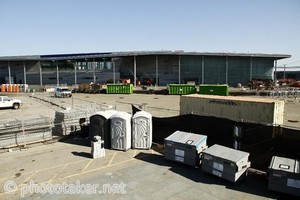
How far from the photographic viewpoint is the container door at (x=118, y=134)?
14.8 meters

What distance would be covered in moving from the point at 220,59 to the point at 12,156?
66.2 meters

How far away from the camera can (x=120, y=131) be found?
14.9 m

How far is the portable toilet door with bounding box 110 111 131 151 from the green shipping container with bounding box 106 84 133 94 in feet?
131

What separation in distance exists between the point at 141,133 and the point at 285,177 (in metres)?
8.15

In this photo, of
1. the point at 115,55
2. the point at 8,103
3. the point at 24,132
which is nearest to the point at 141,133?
the point at 24,132

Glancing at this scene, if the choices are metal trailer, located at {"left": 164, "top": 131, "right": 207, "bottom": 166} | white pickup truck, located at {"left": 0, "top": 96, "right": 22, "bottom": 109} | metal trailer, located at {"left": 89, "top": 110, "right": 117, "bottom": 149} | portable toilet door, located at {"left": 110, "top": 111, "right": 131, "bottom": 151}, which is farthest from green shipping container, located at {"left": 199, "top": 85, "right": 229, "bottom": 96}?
metal trailer, located at {"left": 164, "top": 131, "right": 207, "bottom": 166}

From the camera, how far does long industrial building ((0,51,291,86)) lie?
71.5m

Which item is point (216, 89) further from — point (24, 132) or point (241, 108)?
point (24, 132)

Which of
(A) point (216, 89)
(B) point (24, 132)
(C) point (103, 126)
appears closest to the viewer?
(C) point (103, 126)

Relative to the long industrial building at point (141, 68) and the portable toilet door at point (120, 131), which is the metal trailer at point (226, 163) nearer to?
the portable toilet door at point (120, 131)

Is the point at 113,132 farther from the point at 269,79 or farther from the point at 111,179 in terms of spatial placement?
the point at 269,79

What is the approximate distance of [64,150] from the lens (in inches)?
608

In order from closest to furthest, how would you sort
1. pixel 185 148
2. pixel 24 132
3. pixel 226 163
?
pixel 226 163 → pixel 185 148 → pixel 24 132

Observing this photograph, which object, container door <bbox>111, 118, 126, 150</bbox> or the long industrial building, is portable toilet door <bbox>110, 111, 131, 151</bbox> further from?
the long industrial building
